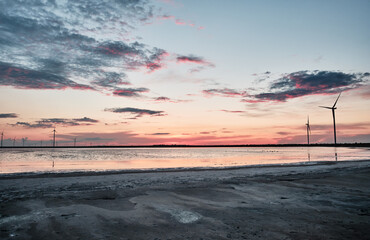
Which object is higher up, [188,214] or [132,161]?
[188,214]

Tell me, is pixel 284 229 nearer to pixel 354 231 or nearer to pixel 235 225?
pixel 235 225

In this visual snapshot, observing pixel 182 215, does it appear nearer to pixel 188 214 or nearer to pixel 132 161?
pixel 188 214

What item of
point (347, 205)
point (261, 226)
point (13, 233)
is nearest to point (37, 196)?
point (13, 233)

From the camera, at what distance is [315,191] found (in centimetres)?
1042

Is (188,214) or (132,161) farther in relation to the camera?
(132,161)

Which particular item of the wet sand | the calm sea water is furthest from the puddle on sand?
the calm sea water

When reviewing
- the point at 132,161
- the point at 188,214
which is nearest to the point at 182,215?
the point at 188,214

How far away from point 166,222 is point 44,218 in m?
3.38

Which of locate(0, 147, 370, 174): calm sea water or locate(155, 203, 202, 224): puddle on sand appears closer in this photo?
locate(155, 203, 202, 224): puddle on sand

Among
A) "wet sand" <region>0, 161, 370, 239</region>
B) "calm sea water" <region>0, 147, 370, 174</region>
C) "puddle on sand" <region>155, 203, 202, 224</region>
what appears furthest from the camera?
"calm sea water" <region>0, 147, 370, 174</region>

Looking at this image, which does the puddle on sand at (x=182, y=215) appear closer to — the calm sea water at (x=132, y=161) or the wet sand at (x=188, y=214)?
the wet sand at (x=188, y=214)

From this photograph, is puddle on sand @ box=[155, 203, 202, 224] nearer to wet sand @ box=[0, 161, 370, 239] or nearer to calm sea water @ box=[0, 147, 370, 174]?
wet sand @ box=[0, 161, 370, 239]

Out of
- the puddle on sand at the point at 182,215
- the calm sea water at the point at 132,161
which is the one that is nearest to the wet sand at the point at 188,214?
the puddle on sand at the point at 182,215

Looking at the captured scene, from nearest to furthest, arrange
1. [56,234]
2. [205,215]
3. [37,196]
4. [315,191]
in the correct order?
[56,234], [205,215], [37,196], [315,191]
